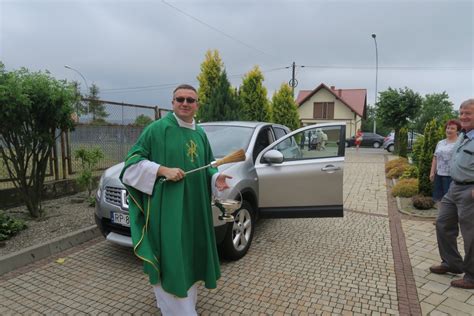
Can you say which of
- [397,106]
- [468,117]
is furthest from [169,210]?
[397,106]

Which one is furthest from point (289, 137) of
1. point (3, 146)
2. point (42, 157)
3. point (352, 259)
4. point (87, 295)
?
point (3, 146)

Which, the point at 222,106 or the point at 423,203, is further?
the point at 222,106

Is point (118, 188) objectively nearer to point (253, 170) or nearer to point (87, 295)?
point (87, 295)

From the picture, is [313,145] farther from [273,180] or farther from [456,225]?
[456,225]

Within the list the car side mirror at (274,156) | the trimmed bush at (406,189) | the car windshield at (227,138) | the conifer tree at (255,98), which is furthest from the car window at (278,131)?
the conifer tree at (255,98)

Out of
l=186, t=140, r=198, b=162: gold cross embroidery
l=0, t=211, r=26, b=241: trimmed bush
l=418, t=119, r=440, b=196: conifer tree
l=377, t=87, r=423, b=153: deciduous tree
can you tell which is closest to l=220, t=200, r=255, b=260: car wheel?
l=186, t=140, r=198, b=162: gold cross embroidery

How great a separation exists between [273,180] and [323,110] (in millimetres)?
37320

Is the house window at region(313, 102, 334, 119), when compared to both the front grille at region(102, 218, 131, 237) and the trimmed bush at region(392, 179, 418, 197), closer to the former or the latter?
the trimmed bush at region(392, 179, 418, 197)

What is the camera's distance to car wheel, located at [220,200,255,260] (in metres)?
3.92

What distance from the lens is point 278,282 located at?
11.8 feet

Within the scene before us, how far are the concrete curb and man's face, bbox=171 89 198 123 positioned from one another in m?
2.96

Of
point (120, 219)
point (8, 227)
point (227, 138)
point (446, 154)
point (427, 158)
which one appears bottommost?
point (8, 227)

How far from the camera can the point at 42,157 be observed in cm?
514

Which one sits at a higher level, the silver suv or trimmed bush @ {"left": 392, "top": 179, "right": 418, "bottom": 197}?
the silver suv
